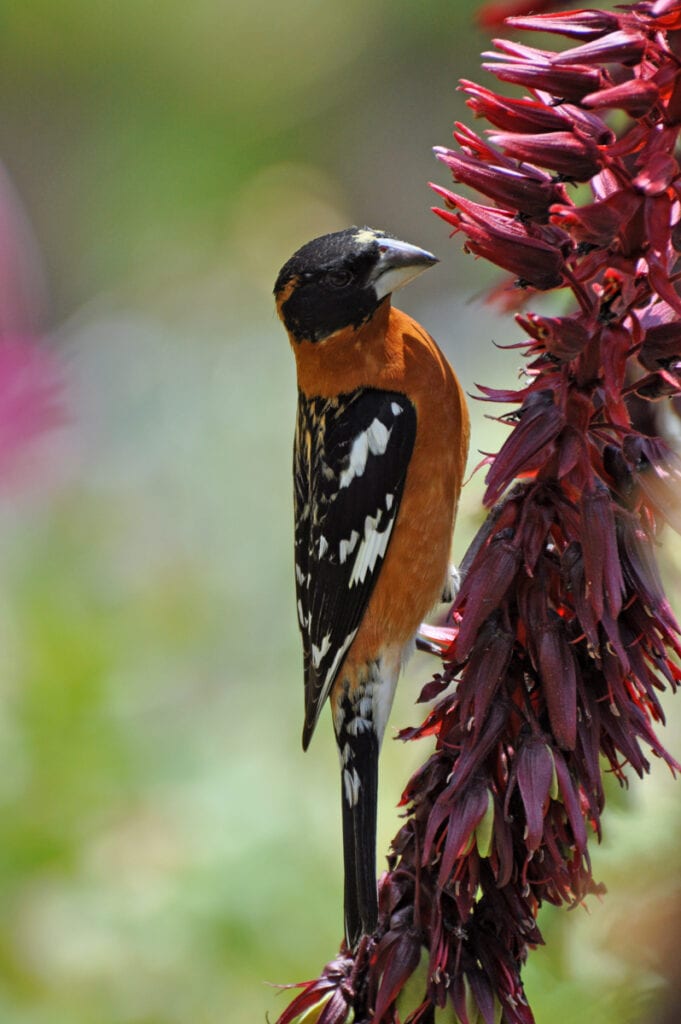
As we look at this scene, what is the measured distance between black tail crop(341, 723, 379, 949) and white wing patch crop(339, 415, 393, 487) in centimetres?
49

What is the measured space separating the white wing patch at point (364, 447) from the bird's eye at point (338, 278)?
273 millimetres

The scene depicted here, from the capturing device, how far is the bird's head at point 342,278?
234cm

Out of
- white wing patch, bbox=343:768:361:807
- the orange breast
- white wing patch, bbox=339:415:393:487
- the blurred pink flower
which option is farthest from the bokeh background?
white wing patch, bbox=343:768:361:807

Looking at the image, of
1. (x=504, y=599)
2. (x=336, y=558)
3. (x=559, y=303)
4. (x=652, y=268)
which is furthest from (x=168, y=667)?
(x=652, y=268)

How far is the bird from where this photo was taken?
240 centimetres

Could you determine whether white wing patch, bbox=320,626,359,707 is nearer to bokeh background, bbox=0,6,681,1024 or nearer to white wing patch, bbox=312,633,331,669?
white wing patch, bbox=312,633,331,669

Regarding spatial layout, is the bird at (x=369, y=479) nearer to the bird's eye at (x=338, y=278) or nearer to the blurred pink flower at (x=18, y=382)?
the bird's eye at (x=338, y=278)

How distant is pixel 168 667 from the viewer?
2.80 m

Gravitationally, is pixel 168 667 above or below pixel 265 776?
above

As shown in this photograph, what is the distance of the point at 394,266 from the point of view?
232cm

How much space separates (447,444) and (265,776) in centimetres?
80

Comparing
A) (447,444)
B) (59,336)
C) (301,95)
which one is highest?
(301,95)

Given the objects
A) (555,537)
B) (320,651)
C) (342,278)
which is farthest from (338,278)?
(555,537)

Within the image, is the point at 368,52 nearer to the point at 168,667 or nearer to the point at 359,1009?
the point at 168,667
